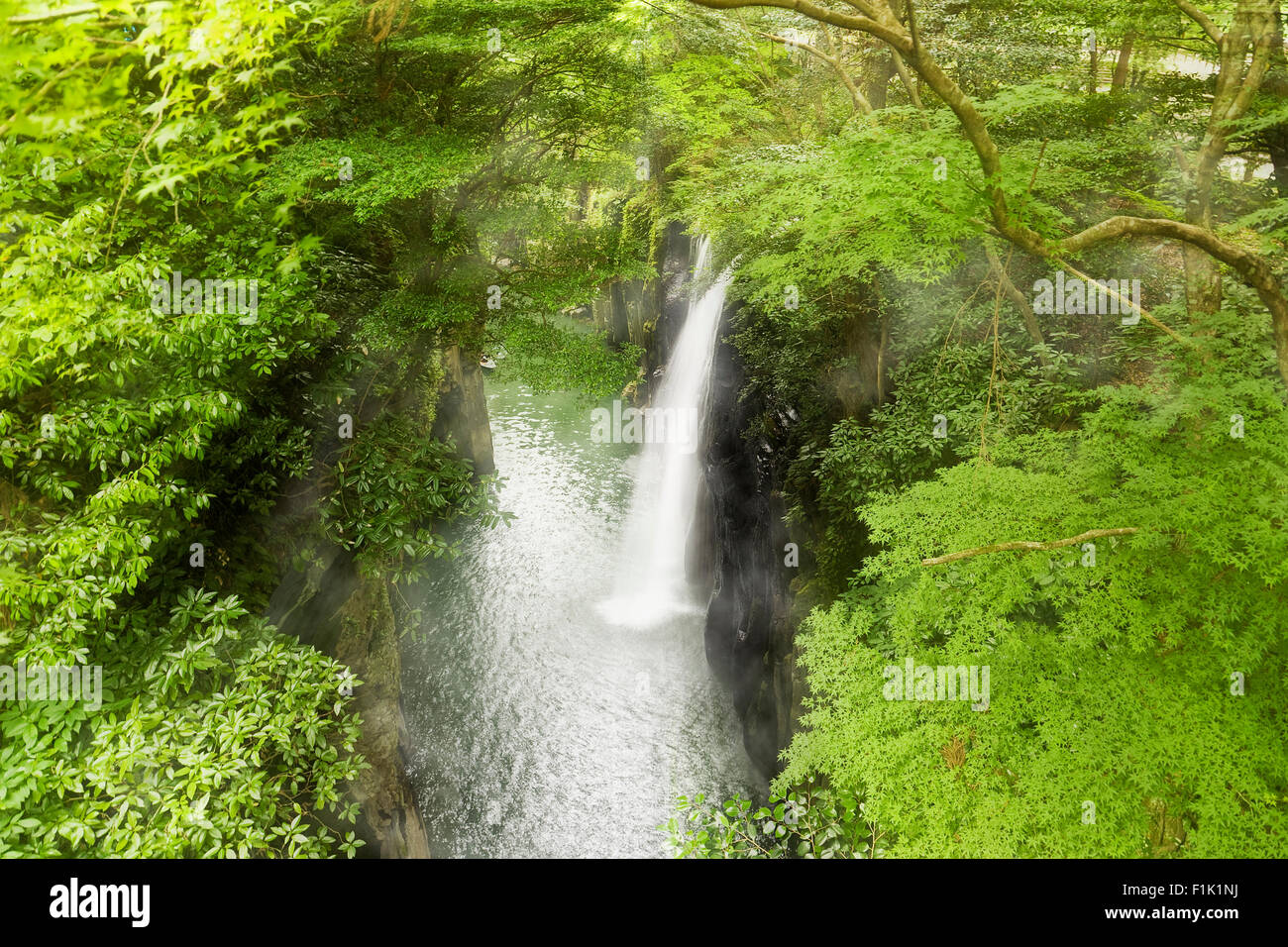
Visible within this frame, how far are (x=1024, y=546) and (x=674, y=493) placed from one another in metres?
13.6

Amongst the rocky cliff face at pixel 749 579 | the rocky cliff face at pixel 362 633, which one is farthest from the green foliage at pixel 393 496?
the rocky cliff face at pixel 749 579

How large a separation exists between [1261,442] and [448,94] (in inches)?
367

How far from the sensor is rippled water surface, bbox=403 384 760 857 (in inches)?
389

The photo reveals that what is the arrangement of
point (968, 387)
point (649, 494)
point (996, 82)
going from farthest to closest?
point (649, 494) < point (996, 82) < point (968, 387)

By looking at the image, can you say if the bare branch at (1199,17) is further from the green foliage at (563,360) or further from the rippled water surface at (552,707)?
the rippled water surface at (552,707)

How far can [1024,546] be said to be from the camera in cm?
475

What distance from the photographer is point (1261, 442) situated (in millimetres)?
4152

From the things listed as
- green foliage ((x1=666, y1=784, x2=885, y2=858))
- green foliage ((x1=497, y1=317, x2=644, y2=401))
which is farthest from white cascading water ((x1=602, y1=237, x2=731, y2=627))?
green foliage ((x1=666, y1=784, x2=885, y2=858))

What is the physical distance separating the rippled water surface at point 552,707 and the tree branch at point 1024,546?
19.5ft

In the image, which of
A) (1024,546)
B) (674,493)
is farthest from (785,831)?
(674,493)

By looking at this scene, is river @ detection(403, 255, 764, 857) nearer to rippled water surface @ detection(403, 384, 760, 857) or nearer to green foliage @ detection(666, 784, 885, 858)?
rippled water surface @ detection(403, 384, 760, 857)
